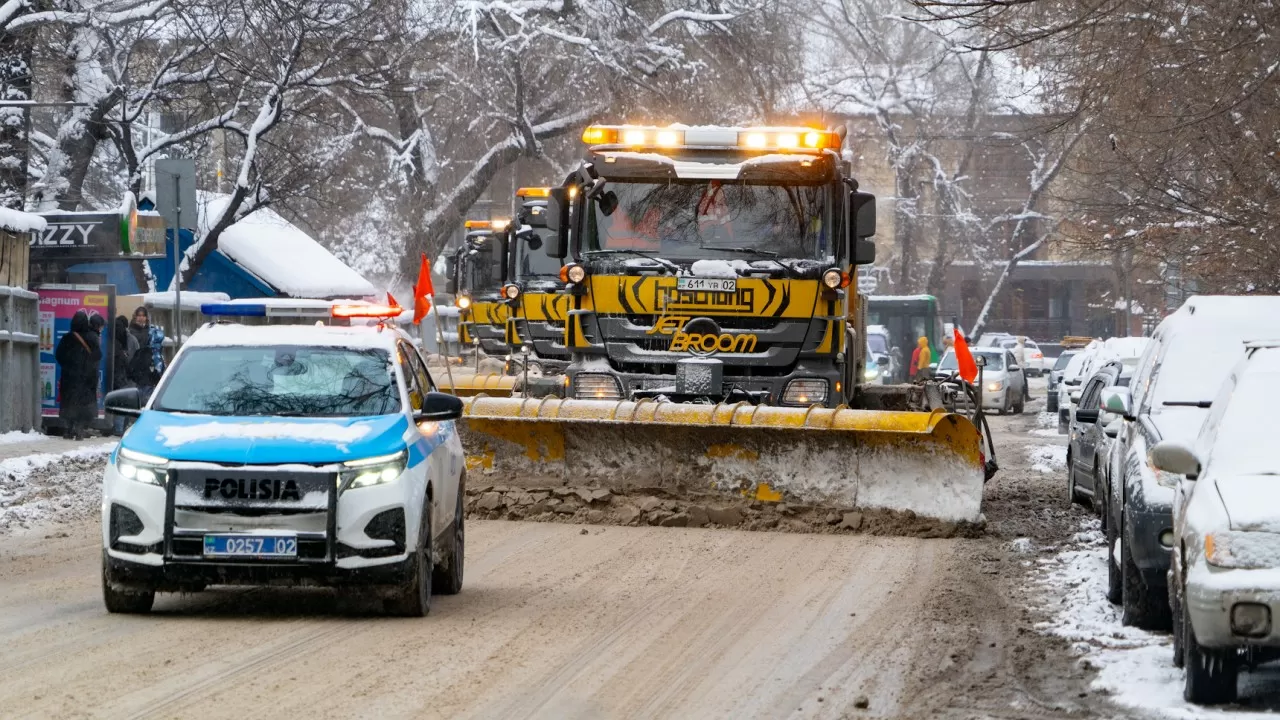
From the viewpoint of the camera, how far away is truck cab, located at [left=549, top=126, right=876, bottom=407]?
581 inches

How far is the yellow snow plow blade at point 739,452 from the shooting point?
13.7 meters

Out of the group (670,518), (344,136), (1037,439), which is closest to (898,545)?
(670,518)

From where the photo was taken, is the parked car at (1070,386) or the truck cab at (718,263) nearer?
the truck cab at (718,263)

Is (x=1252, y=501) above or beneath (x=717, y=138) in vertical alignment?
beneath

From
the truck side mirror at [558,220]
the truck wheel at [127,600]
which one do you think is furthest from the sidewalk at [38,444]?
the truck wheel at [127,600]

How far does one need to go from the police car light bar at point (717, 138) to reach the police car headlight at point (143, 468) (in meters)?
6.77

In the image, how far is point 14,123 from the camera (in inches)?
1034

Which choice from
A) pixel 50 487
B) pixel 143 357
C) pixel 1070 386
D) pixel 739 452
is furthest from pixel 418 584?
pixel 1070 386

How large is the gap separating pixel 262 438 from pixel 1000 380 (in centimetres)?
3241

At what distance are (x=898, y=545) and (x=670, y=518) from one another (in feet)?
6.19

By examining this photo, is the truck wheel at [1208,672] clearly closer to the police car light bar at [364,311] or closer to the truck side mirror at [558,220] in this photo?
the police car light bar at [364,311]

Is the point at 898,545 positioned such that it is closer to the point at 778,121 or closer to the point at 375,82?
the point at 375,82

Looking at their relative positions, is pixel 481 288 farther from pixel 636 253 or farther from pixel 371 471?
pixel 371 471

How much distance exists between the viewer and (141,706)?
6.82 m
